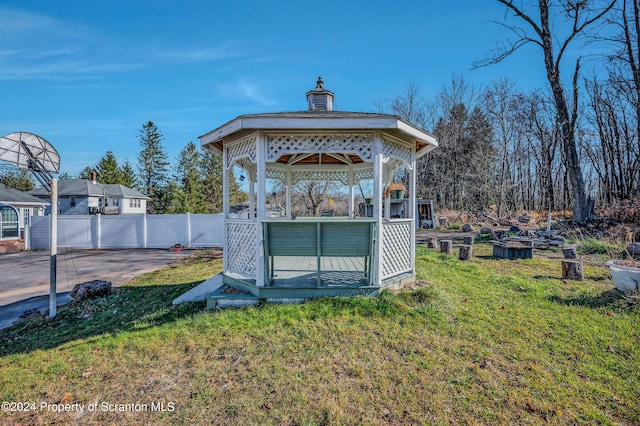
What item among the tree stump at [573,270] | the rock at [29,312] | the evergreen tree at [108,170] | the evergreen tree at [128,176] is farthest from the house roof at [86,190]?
the tree stump at [573,270]

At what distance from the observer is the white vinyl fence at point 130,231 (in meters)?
13.6

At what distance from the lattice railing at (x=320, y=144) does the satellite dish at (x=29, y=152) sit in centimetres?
434

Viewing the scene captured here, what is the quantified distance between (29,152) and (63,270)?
530 cm

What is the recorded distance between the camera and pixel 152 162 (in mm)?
38156

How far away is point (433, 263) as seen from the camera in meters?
7.78

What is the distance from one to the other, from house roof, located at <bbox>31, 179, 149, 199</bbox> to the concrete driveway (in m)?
16.7

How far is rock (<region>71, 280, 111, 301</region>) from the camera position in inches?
230

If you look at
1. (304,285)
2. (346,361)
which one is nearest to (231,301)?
(304,285)

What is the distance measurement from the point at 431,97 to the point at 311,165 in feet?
74.4

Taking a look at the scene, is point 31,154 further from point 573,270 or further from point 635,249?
point 635,249

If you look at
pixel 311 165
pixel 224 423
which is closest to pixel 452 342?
pixel 224 423

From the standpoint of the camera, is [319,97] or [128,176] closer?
[319,97]

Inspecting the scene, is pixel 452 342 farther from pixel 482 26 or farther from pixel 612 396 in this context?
pixel 482 26

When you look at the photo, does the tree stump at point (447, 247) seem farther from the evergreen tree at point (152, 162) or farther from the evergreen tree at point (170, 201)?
the evergreen tree at point (152, 162)
